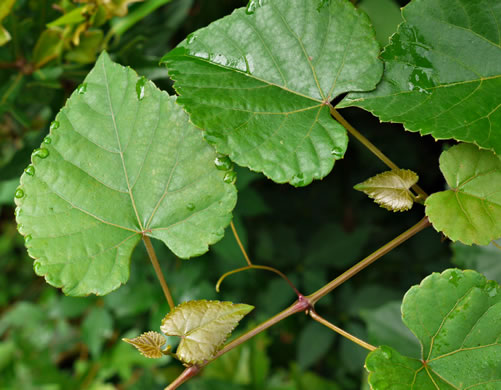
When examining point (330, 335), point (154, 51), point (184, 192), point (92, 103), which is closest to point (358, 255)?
point (330, 335)

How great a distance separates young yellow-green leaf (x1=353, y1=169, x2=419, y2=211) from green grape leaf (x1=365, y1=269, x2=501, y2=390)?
0.11 meters

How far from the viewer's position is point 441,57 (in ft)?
1.98

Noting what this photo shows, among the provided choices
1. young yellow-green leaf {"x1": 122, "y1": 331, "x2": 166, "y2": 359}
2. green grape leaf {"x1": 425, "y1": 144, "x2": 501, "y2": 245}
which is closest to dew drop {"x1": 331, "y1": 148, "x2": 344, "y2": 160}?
green grape leaf {"x1": 425, "y1": 144, "x2": 501, "y2": 245}

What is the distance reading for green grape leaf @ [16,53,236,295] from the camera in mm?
625

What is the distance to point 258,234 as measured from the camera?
171 centimetres

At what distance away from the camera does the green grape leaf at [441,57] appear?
60 cm

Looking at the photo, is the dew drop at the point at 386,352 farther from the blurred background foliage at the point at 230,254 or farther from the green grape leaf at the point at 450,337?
the blurred background foliage at the point at 230,254

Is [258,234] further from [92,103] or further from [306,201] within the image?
[92,103]

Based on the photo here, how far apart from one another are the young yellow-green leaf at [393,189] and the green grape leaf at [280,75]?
0.07 m

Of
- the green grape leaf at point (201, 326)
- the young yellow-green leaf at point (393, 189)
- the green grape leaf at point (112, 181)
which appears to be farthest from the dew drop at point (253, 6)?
the green grape leaf at point (201, 326)

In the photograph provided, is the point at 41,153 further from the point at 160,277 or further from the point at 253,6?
the point at 253,6

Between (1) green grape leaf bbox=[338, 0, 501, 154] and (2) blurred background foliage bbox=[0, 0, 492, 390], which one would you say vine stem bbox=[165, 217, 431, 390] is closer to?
(1) green grape leaf bbox=[338, 0, 501, 154]

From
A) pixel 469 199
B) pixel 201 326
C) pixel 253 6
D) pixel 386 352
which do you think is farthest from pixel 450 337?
pixel 253 6

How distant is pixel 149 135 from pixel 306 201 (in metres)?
1.26
